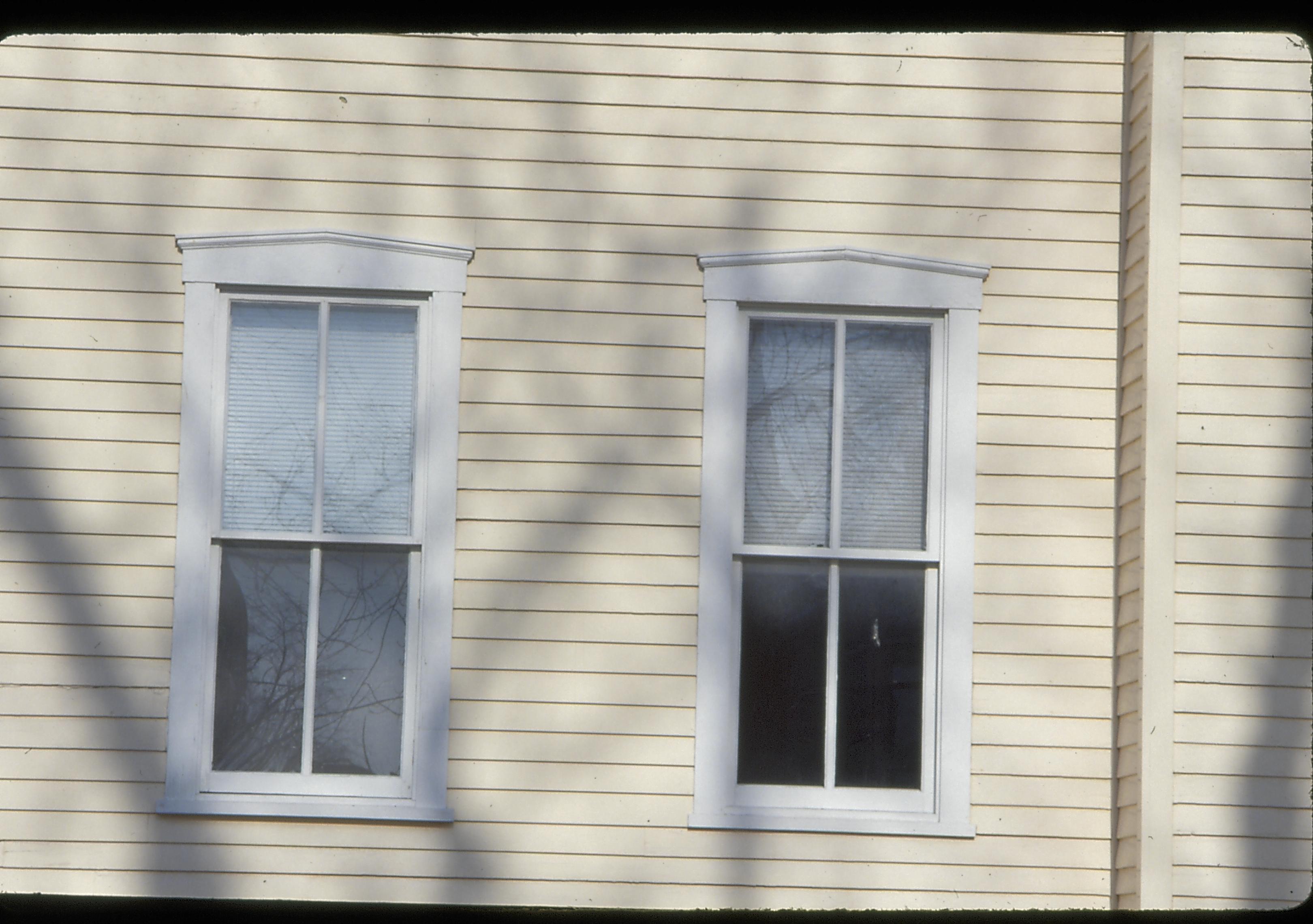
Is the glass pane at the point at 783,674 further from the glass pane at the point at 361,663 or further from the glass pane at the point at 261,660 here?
the glass pane at the point at 261,660

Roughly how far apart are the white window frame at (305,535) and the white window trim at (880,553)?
2.99 ft

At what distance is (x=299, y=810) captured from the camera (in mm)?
4457

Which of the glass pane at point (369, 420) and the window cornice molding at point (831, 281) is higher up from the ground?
the window cornice molding at point (831, 281)

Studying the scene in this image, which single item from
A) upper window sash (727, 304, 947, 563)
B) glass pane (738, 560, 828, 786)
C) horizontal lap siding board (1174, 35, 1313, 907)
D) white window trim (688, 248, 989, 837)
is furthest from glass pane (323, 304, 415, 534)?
horizontal lap siding board (1174, 35, 1313, 907)

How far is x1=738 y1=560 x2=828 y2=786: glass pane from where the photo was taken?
459 centimetres

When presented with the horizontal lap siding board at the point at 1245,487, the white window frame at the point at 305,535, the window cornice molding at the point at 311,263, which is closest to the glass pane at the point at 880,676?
the horizontal lap siding board at the point at 1245,487

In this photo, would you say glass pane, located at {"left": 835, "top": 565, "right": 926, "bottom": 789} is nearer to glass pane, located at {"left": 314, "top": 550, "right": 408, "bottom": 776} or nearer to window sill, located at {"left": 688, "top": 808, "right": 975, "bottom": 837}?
window sill, located at {"left": 688, "top": 808, "right": 975, "bottom": 837}

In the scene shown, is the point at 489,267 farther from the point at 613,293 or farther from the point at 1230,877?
the point at 1230,877

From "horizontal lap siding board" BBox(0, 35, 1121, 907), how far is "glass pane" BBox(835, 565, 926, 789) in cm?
22

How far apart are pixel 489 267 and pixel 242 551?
1348 mm

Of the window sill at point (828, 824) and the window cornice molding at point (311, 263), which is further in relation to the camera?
the window cornice molding at point (311, 263)

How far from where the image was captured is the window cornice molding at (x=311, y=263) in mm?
4641

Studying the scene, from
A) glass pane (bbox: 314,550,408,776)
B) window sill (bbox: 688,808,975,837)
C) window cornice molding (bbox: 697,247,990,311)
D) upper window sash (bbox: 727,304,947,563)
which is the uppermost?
window cornice molding (bbox: 697,247,990,311)

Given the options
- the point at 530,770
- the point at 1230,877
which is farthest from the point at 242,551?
the point at 1230,877
